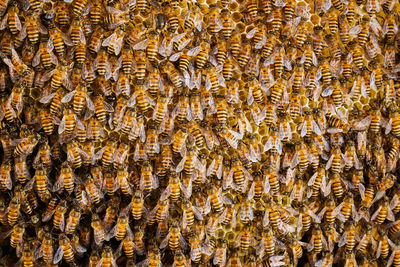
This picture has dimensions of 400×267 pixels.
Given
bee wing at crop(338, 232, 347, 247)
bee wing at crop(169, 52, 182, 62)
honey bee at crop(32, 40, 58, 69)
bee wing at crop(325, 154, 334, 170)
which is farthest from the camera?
bee wing at crop(338, 232, 347, 247)

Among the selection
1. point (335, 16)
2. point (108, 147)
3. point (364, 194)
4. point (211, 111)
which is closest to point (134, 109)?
point (108, 147)

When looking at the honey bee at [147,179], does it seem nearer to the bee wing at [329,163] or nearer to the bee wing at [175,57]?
the bee wing at [175,57]

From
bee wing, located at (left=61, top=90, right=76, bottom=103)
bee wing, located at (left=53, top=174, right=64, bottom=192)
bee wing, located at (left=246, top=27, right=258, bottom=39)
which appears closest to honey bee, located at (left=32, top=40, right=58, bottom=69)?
bee wing, located at (left=61, top=90, right=76, bottom=103)

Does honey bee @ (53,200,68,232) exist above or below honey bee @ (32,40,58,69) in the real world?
below

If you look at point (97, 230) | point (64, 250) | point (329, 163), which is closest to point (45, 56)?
point (97, 230)

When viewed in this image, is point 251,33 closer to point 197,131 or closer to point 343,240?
point 197,131

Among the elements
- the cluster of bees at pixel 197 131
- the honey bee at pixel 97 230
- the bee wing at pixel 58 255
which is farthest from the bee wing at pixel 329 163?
the bee wing at pixel 58 255

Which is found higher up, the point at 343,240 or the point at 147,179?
the point at 147,179

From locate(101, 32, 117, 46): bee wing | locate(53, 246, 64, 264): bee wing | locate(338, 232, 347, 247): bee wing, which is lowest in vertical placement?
locate(53, 246, 64, 264): bee wing

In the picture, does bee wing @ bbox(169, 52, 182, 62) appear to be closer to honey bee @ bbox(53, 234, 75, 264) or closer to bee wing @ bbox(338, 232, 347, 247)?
honey bee @ bbox(53, 234, 75, 264)
